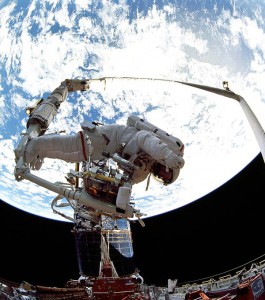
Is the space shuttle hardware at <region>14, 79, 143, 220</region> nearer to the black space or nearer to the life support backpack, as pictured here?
the life support backpack

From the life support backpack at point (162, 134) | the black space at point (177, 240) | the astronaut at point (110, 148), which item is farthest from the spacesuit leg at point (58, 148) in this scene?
the black space at point (177, 240)

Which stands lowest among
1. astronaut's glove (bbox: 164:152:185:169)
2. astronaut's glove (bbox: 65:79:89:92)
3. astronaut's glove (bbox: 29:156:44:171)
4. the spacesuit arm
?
astronaut's glove (bbox: 164:152:185:169)

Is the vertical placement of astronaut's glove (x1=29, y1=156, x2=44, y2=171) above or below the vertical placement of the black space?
below

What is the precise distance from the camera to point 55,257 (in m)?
14.8

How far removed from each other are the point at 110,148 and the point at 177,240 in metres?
10.2

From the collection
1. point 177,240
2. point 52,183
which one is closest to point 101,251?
point 52,183

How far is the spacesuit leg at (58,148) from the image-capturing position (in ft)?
16.7

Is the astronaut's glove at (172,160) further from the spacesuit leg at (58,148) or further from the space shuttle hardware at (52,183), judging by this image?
the spacesuit leg at (58,148)

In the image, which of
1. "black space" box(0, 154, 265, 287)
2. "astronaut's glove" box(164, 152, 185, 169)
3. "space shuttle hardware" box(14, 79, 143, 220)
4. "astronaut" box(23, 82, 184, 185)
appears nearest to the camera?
"astronaut's glove" box(164, 152, 185, 169)

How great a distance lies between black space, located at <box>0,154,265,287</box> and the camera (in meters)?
13.1

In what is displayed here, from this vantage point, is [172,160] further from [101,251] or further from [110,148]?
[101,251]

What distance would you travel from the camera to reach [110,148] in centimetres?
552

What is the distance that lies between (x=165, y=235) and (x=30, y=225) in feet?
19.1

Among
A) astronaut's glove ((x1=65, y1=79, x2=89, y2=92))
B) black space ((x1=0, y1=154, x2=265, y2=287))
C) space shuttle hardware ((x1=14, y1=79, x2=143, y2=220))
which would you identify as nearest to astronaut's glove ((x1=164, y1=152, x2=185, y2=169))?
space shuttle hardware ((x1=14, y1=79, x2=143, y2=220))
